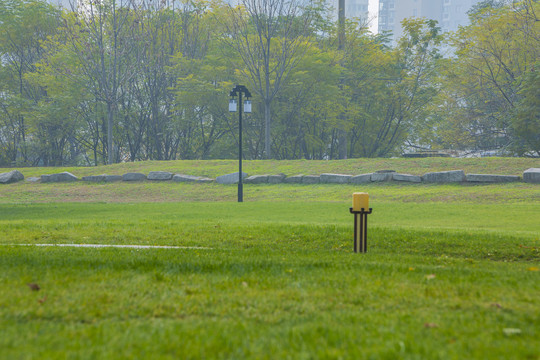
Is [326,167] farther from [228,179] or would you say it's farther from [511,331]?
[511,331]

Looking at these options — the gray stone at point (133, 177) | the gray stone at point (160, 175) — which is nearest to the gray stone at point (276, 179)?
the gray stone at point (160, 175)

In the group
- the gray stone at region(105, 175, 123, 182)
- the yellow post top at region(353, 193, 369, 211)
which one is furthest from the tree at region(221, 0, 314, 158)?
the yellow post top at region(353, 193, 369, 211)

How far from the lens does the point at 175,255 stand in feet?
16.8

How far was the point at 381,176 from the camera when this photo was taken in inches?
672

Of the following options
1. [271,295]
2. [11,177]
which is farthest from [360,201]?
[11,177]

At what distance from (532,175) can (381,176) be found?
503 centimetres

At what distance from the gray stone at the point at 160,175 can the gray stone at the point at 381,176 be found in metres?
9.05

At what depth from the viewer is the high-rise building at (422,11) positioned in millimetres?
130000

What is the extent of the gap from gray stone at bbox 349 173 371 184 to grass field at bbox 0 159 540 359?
9.65 meters

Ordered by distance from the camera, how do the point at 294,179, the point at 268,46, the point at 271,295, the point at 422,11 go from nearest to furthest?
the point at 271,295 < the point at 294,179 < the point at 268,46 < the point at 422,11

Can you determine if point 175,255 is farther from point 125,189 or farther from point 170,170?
point 170,170

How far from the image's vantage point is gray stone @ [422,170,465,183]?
52.1 ft

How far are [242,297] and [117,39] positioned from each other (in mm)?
26633

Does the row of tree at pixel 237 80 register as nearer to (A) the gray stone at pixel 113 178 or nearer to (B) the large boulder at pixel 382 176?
(A) the gray stone at pixel 113 178
